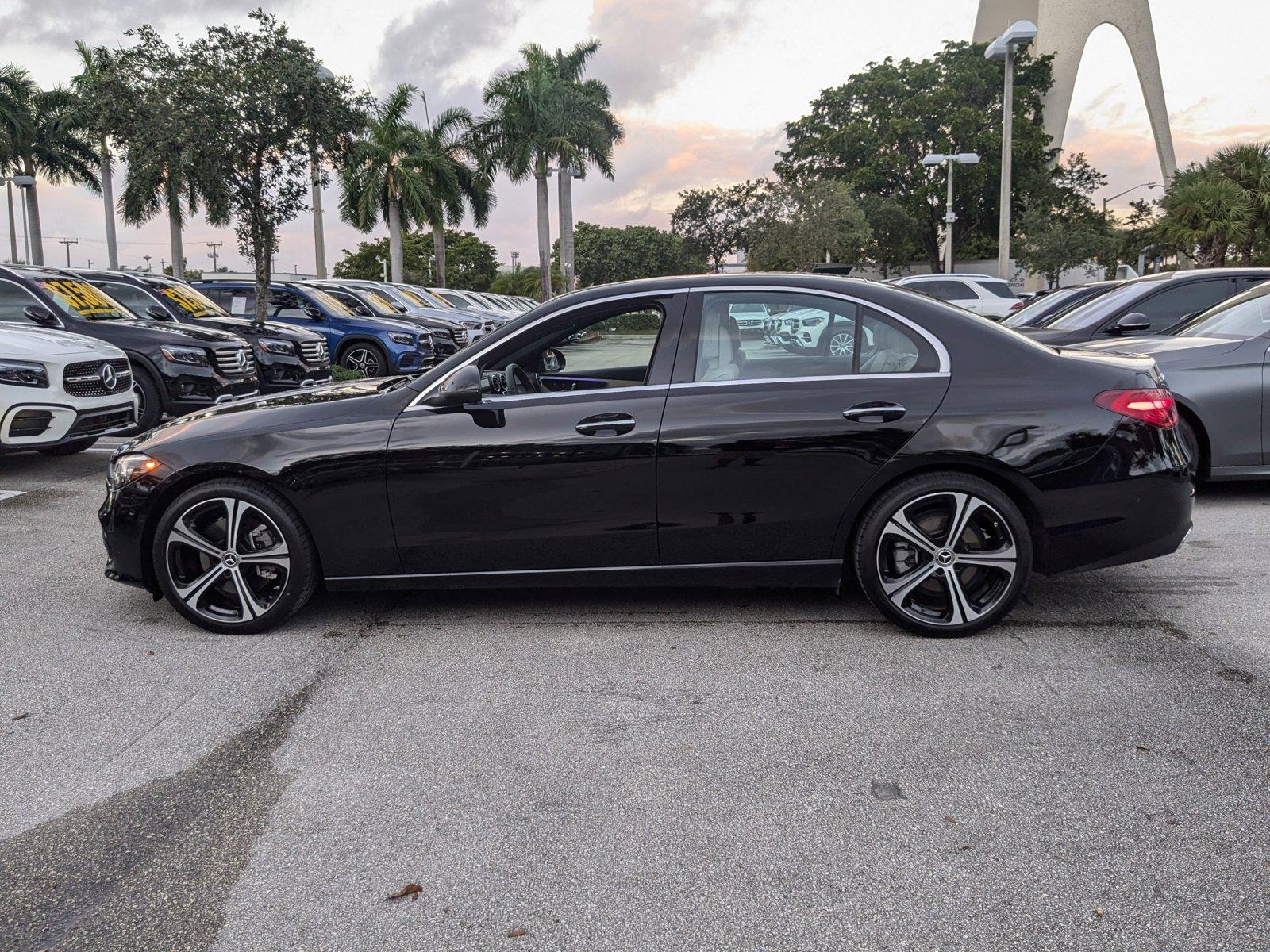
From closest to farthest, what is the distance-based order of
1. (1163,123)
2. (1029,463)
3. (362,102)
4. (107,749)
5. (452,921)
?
(452,921) → (107,749) → (1029,463) → (362,102) → (1163,123)

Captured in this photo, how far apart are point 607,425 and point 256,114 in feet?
55.8

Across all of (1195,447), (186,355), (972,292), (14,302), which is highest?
(972,292)

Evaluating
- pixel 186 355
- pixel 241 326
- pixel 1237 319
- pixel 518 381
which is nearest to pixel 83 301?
pixel 186 355

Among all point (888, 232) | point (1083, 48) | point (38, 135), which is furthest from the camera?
point (1083, 48)

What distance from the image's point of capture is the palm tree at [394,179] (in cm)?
3934

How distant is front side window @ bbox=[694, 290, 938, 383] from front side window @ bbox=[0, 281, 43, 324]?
28.9ft

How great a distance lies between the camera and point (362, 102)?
2042 centimetres

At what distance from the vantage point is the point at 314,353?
1449 centimetres

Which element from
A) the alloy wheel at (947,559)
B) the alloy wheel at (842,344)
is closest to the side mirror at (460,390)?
the alloy wheel at (842,344)

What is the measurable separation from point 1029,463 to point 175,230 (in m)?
42.3

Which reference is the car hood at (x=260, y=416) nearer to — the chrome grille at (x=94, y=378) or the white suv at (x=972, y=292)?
the chrome grille at (x=94, y=378)

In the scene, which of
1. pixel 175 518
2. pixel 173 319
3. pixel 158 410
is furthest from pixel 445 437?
pixel 173 319

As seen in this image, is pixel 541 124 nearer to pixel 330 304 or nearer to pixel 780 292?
pixel 330 304

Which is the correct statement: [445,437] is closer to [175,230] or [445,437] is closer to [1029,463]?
[1029,463]
